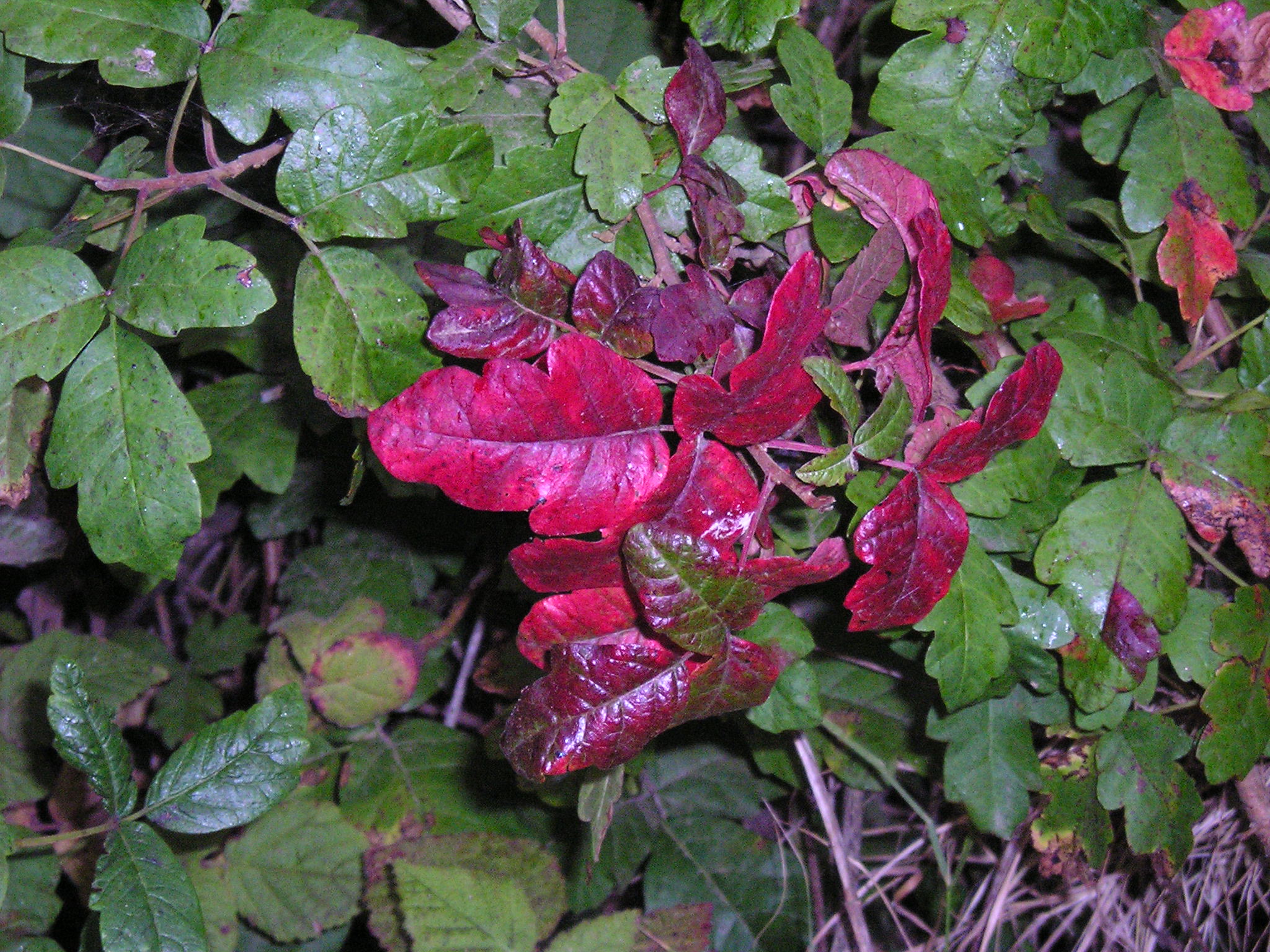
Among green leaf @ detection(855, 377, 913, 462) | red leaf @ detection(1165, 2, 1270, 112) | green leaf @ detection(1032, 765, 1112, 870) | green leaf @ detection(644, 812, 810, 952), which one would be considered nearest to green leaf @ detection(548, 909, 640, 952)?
green leaf @ detection(644, 812, 810, 952)

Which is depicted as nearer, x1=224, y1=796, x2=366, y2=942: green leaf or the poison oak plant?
the poison oak plant

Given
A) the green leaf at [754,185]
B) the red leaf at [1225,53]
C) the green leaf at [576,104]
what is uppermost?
the red leaf at [1225,53]

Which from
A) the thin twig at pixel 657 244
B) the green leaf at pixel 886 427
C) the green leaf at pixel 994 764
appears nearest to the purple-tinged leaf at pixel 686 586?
the green leaf at pixel 886 427

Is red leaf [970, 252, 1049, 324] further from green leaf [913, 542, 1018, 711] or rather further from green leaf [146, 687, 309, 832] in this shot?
green leaf [146, 687, 309, 832]

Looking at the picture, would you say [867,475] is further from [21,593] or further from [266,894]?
[21,593]

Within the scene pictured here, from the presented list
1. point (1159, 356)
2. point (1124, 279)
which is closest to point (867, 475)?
point (1159, 356)

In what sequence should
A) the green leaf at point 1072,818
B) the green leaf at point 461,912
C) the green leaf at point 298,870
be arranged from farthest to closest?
the green leaf at point 298,870, the green leaf at point 461,912, the green leaf at point 1072,818

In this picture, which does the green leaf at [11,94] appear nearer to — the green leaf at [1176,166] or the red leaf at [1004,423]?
the red leaf at [1004,423]
